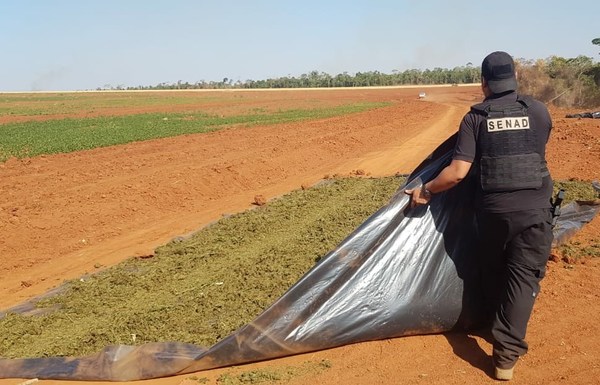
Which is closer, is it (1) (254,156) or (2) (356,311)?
(2) (356,311)

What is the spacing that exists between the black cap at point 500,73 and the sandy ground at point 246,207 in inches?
68.3

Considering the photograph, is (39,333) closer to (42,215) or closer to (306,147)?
(42,215)

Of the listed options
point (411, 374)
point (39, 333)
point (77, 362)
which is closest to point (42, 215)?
point (39, 333)

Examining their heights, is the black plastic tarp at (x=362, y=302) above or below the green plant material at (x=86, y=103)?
above

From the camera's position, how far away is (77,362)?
396 centimetres

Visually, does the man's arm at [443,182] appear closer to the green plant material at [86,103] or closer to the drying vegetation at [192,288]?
the drying vegetation at [192,288]

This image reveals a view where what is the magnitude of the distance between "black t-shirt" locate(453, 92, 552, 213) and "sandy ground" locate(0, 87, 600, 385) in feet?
3.35

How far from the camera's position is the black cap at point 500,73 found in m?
3.56

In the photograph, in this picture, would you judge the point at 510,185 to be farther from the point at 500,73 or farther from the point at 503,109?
the point at 500,73

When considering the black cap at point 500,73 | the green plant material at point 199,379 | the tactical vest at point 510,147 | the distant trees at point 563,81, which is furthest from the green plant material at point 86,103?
the tactical vest at point 510,147

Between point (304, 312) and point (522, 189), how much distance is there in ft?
5.21

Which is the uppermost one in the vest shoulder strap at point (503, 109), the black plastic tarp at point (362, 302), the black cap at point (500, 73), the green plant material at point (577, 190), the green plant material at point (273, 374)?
the black cap at point (500, 73)

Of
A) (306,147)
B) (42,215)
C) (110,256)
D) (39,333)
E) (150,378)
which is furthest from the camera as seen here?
(306,147)

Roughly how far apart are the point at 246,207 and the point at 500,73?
6.75 metres
